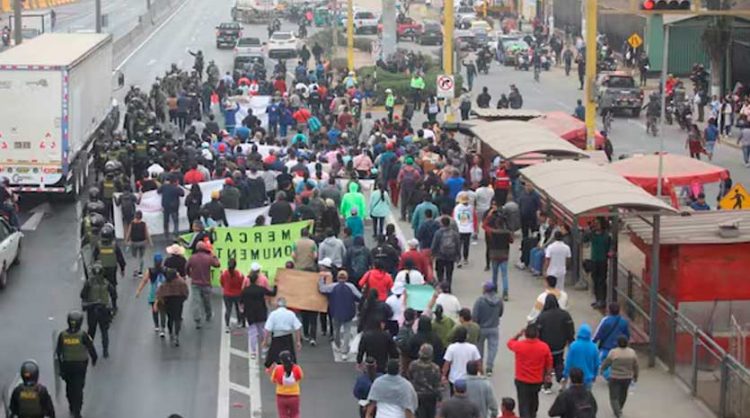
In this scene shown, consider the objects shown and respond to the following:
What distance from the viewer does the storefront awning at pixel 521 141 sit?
29.5 metres

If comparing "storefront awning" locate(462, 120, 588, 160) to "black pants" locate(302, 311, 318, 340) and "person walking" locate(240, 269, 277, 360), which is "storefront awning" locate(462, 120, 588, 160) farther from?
"person walking" locate(240, 269, 277, 360)

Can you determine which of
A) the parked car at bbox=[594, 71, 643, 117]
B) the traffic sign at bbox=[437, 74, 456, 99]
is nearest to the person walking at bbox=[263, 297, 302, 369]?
the traffic sign at bbox=[437, 74, 456, 99]

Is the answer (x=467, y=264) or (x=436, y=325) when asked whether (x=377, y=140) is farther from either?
(x=436, y=325)

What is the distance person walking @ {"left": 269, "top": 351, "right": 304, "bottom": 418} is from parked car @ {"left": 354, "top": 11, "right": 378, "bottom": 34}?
76782mm

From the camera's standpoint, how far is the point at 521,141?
100 ft

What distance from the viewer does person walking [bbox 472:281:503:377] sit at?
67.8 ft

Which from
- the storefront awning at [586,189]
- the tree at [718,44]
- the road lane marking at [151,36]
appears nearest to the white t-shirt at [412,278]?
the storefront awning at [586,189]

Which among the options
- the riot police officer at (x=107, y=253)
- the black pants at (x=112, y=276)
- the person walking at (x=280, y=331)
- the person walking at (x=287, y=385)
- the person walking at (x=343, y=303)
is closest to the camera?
the person walking at (x=287, y=385)

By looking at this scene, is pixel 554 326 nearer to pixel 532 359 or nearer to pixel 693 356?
pixel 532 359

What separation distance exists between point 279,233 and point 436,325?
7085 mm

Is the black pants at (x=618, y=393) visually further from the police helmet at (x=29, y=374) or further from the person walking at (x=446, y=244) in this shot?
the police helmet at (x=29, y=374)

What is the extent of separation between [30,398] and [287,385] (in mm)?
2772

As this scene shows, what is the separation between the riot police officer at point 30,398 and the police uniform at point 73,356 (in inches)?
86.0

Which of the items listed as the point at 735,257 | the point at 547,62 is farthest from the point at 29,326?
the point at 547,62
